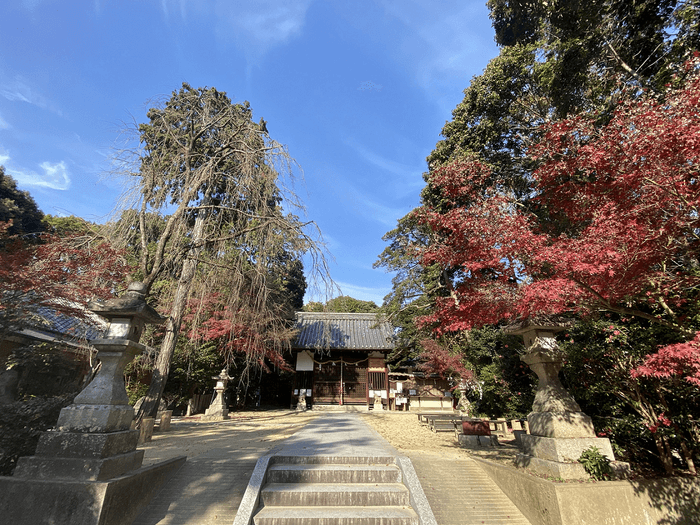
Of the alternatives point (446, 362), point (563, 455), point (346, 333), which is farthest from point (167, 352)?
point (346, 333)

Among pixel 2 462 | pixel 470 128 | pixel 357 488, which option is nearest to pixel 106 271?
pixel 2 462

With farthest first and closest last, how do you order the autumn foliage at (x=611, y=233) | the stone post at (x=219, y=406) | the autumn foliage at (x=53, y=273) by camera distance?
the stone post at (x=219, y=406)
the autumn foliage at (x=53, y=273)
the autumn foliage at (x=611, y=233)

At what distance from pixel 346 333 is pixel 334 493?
16167 mm

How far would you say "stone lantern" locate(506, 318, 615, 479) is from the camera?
3.97 metres

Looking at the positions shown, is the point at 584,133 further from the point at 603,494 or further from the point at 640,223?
the point at 603,494

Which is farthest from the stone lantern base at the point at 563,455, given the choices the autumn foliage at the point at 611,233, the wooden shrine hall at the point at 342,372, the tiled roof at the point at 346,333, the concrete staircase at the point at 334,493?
the wooden shrine hall at the point at 342,372

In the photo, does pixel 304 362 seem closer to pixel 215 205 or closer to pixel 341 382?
pixel 341 382

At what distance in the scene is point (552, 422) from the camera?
4.15 m

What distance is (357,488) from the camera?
396cm

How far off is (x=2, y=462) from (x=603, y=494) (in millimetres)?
6534

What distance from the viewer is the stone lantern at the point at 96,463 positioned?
2.96 meters

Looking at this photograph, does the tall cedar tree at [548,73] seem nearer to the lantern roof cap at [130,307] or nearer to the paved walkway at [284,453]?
the paved walkway at [284,453]

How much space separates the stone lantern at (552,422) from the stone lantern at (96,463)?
492 cm

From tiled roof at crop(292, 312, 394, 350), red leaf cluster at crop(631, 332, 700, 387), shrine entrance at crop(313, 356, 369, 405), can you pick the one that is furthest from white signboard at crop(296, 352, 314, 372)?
red leaf cluster at crop(631, 332, 700, 387)
